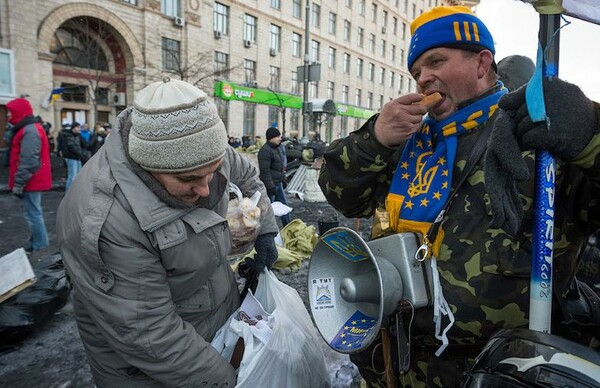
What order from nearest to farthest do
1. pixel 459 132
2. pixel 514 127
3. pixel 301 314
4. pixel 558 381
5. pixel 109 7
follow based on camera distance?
1. pixel 558 381
2. pixel 514 127
3. pixel 459 132
4. pixel 301 314
5. pixel 109 7

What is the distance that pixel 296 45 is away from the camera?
30.4m

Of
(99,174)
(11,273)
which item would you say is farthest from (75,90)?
(99,174)

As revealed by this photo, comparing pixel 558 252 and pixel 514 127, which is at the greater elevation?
pixel 514 127

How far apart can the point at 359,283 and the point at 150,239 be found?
0.75 meters

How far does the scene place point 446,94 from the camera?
143cm

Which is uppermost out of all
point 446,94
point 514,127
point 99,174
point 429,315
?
point 446,94

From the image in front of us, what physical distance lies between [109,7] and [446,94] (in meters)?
22.3

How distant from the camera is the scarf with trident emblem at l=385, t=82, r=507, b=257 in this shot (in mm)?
1310

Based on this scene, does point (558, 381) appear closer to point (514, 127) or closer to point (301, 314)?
point (514, 127)

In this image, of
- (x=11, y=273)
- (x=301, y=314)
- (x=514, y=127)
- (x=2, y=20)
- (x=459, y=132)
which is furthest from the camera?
(x=2, y=20)

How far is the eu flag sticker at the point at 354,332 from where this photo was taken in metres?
1.24

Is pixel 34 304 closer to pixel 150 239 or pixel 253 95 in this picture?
pixel 150 239

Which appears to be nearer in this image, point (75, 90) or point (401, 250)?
point (401, 250)

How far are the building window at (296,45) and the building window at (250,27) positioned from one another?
3.97m
